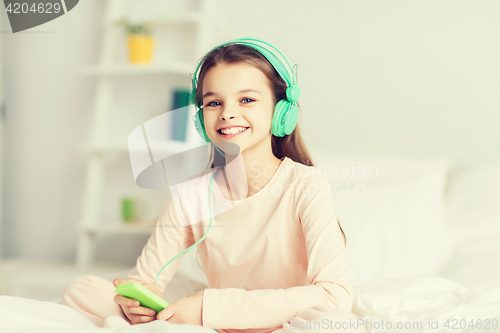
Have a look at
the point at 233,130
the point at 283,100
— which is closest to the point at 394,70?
the point at 283,100

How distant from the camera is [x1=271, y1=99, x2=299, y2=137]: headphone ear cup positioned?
0.92m

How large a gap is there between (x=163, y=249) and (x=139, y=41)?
1152mm

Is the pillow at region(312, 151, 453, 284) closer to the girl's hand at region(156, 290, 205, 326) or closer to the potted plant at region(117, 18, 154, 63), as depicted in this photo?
the girl's hand at region(156, 290, 205, 326)

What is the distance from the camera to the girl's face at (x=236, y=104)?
0.89 metres

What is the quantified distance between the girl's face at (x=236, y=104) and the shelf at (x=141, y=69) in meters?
0.84

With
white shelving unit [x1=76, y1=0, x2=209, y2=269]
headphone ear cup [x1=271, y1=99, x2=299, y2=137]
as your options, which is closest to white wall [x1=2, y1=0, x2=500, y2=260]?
white shelving unit [x1=76, y1=0, x2=209, y2=269]

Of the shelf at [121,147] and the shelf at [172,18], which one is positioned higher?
the shelf at [172,18]

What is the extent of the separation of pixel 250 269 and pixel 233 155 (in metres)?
0.25

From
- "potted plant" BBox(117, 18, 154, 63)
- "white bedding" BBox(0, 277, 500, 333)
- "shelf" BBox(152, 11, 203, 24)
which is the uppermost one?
"shelf" BBox(152, 11, 203, 24)

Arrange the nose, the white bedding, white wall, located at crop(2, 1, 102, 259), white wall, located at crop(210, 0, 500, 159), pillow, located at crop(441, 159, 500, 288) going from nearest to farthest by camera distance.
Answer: the white bedding, the nose, pillow, located at crop(441, 159, 500, 288), white wall, located at crop(210, 0, 500, 159), white wall, located at crop(2, 1, 102, 259)

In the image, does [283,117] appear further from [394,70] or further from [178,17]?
[178,17]

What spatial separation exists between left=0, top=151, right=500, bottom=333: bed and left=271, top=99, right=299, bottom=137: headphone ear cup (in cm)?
38

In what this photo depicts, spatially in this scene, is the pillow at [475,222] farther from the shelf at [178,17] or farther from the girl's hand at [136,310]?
the shelf at [178,17]

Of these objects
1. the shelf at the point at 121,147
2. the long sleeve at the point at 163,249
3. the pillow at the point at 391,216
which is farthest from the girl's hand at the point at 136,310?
the shelf at the point at 121,147
